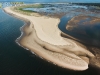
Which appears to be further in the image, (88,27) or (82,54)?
(88,27)

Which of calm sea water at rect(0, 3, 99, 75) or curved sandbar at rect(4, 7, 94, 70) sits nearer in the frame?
calm sea water at rect(0, 3, 99, 75)

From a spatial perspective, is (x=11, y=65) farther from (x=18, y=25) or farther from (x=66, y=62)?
(x=18, y=25)

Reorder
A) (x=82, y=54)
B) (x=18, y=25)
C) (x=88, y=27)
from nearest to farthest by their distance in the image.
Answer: (x=82, y=54), (x=88, y=27), (x=18, y=25)

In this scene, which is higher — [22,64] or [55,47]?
[22,64]

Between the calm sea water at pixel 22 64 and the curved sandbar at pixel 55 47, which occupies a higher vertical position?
the calm sea water at pixel 22 64

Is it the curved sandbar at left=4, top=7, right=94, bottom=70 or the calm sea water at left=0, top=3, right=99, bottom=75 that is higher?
the calm sea water at left=0, top=3, right=99, bottom=75

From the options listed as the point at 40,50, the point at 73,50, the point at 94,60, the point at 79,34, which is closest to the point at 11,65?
the point at 40,50

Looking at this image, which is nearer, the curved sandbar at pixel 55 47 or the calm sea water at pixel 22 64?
the calm sea water at pixel 22 64

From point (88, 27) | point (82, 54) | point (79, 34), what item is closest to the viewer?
point (82, 54)
